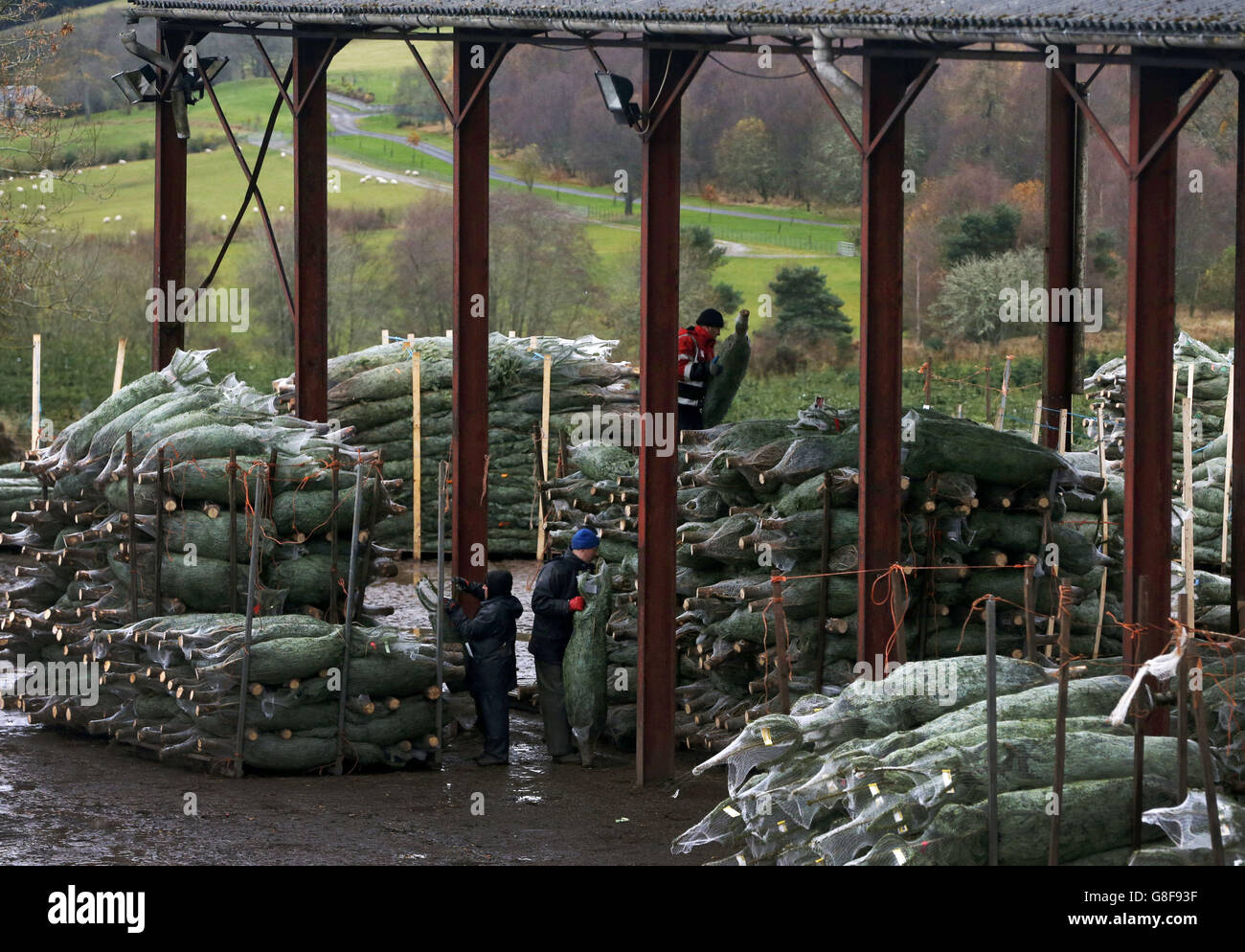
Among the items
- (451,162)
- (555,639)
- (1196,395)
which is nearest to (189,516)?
(555,639)

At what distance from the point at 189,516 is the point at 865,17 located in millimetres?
6502

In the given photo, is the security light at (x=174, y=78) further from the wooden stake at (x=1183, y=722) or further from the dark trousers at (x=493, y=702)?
the wooden stake at (x=1183, y=722)

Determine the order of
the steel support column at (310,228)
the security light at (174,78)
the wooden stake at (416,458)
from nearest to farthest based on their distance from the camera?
the steel support column at (310,228) < the security light at (174,78) < the wooden stake at (416,458)

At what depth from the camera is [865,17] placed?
35.9 ft

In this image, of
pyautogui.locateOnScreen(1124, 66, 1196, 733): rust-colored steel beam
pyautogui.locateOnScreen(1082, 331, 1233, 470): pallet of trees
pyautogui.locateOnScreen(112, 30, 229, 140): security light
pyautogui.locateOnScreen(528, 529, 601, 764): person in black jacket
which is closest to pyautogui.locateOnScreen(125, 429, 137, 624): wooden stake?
pyautogui.locateOnScreen(528, 529, 601, 764): person in black jacket

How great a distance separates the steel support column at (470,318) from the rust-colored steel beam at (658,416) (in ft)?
6.94

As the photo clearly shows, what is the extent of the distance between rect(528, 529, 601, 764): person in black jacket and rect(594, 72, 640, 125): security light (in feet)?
10.7

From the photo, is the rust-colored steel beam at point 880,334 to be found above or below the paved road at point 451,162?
below

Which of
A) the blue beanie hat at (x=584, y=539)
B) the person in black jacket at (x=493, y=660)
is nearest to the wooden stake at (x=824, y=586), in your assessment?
the blue beanie hat at (x=584, y=539)

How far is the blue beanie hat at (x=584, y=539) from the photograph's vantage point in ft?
45.1

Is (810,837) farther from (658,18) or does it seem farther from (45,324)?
(45,324)

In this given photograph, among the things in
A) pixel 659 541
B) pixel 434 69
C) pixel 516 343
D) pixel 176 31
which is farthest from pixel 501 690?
pixel 434 69

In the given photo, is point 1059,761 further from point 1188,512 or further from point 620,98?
point 1188,512

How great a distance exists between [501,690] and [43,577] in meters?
4.26
